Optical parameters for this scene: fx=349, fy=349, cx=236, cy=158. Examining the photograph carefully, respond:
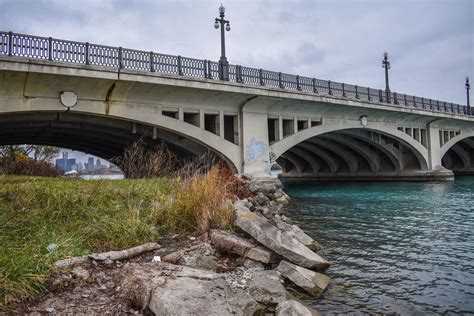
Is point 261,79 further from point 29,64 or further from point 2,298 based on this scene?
point 2,298

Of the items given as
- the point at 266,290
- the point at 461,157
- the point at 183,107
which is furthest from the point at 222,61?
the point at 461,157

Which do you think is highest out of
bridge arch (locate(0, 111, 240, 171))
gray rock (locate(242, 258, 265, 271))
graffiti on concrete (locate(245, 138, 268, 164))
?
bridge arch (locate(0, 111, 240, 171))

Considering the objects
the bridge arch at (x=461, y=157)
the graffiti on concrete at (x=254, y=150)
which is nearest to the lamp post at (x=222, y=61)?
the graffiti on concrete at (x=254, y=150)

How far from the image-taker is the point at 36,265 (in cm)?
405

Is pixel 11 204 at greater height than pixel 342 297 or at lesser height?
greater

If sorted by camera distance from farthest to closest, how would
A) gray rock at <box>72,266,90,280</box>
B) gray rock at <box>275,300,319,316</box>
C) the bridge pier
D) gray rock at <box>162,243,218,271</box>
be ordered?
the bridge pier < gray rock at <box>162,243,218,271</box> < gray rock at <box>72,266,90,280</box> < gray rock at <box>275,300,319,316</box>

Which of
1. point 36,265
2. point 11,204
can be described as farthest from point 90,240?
point 11,204

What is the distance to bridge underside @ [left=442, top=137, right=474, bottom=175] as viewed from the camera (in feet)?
148

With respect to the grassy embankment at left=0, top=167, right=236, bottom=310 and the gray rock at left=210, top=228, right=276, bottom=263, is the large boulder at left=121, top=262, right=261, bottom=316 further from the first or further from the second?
the gray rock at left=210, top=228, right=276, bottom=263

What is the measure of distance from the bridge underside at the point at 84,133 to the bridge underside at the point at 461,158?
39.4 metres

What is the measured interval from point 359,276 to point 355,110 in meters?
21.6

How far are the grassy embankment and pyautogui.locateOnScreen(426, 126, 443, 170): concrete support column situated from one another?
32.9 m

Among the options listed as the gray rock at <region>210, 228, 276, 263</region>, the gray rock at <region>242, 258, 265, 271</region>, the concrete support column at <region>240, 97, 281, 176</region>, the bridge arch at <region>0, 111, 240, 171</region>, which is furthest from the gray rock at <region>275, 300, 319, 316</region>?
the concrete support column at <region>240, 97, 281, 176</region>

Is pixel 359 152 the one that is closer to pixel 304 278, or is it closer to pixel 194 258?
pixel 304 278
